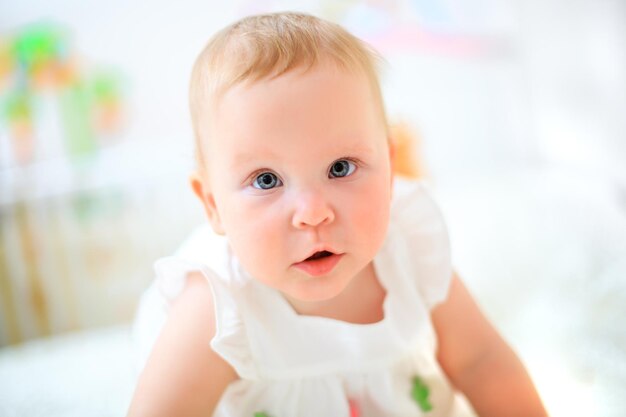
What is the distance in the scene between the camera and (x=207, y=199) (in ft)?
2.97

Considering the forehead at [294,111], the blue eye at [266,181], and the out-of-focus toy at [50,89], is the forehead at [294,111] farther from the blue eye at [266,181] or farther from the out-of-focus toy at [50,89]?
the out-of-focus toy at [50,89]

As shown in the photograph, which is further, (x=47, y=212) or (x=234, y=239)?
(x=47, y=212)

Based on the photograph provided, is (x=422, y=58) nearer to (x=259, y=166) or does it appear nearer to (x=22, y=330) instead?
(x=22, y=330)

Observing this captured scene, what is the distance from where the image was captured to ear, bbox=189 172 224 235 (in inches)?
35.3

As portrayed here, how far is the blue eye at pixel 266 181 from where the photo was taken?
79cm

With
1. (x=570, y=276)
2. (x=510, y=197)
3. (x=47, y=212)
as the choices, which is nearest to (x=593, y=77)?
(x=510, y=197)

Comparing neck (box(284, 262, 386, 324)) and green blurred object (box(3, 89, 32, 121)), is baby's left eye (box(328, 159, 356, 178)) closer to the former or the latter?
neck (box(284, 262, 386, 324))

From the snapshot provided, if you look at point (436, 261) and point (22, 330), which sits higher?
point (436, 261)

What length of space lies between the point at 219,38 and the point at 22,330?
1439mm

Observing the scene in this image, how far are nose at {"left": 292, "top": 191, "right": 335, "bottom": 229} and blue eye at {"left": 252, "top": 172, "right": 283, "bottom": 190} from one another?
39 millimetres

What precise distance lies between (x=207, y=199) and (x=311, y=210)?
21 centimetres

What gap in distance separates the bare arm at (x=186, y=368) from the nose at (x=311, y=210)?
0.23 m

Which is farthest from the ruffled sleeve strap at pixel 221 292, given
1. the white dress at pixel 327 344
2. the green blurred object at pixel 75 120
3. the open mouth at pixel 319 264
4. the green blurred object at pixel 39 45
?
the green blurred object at pixel 39 45

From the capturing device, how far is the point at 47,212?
6.59ft
